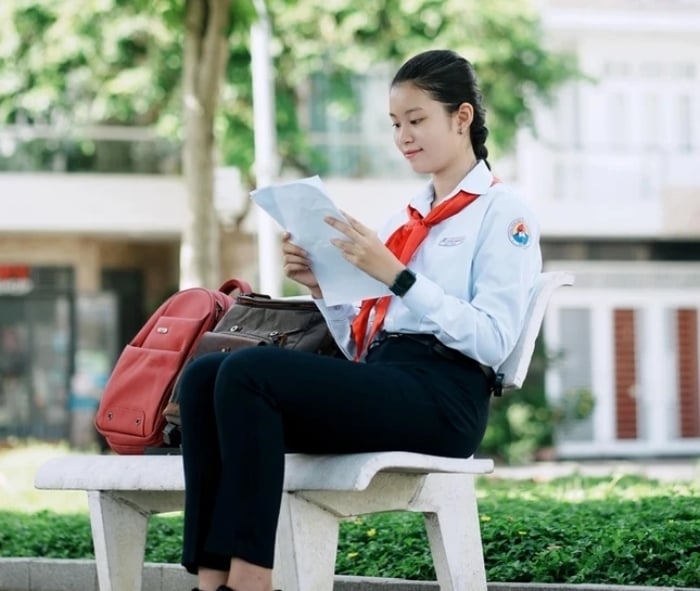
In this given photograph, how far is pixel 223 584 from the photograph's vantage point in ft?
12.3

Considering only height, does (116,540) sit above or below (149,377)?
below

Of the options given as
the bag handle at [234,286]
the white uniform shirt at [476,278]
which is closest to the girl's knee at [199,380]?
the white uniform shirt at [476,278]

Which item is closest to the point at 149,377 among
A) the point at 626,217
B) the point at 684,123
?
the point at 626,217

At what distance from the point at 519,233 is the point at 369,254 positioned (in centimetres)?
47

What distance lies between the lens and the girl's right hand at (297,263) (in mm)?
4250

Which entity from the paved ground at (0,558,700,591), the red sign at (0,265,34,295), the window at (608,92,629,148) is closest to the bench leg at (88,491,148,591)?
the paved ground at (0,558,700,591)

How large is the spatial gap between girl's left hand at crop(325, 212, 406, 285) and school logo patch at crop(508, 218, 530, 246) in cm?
36

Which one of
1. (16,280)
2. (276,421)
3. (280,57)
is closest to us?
(276,421)

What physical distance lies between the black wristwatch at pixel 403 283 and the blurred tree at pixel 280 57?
1635cm

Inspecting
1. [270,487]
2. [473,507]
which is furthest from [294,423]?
[473,507]

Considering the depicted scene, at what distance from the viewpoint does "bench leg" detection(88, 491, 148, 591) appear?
469 cm

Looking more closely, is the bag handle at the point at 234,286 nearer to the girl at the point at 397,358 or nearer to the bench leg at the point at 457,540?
the girl at the point at 397,358

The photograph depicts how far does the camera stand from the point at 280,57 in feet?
81.1

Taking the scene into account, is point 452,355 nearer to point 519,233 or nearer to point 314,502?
point 519,233
